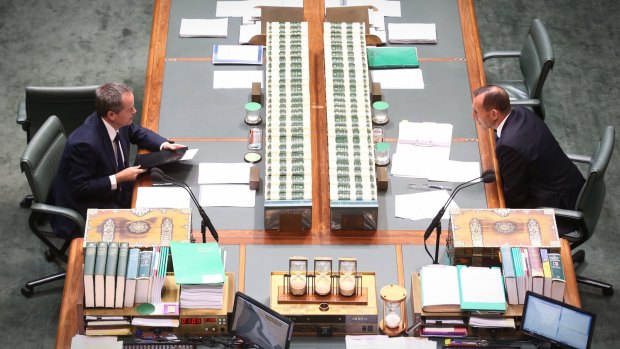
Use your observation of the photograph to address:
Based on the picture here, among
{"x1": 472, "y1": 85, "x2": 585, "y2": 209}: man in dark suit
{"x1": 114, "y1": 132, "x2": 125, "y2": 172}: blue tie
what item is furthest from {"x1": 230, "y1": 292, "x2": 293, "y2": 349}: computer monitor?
{"x1": 472, "y1": 85, "x2": 585, "y2": 209}: man in dark suit

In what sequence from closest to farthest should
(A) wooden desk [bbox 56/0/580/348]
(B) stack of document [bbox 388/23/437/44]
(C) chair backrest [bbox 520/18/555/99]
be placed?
(A) wooden desk [bbox 56/0/580/348] → (C) chair backrest [bbox 520/18/555/99] → (B) stack of document [bbox 388/23/437/44]

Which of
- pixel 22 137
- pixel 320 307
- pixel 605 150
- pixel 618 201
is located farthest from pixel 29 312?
pixel 618 201

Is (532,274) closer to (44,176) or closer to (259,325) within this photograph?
(259,325)

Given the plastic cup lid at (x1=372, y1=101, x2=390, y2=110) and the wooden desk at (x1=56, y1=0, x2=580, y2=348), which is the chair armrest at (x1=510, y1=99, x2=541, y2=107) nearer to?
the wooden desk at (x1=56, y1=0, x2=580, y2=348)

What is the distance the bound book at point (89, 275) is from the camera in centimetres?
445

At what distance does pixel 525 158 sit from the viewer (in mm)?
5586

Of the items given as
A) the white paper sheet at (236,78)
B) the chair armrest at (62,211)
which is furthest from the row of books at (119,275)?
the white paper sheet at (236,78)

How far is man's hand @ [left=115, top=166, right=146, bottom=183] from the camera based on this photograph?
5.48 metres

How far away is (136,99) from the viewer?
7.48 m

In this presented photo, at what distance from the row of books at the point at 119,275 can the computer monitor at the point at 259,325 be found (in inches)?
15.6

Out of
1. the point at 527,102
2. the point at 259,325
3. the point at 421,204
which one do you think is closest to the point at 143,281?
the point at 259,325

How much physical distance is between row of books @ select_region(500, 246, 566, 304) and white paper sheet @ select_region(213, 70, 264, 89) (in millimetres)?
2302

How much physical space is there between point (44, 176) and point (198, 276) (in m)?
→ 1.59

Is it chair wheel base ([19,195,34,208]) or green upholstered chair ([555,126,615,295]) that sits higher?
chair wheel base ([19,195,34,208])
